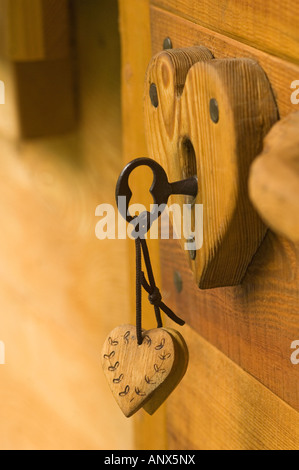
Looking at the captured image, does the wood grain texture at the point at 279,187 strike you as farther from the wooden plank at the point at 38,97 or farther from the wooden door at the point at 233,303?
the wooden plank at the point at 38,97

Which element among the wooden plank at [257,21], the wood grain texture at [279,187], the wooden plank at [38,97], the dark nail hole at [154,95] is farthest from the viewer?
the wooden plank at [38,97]

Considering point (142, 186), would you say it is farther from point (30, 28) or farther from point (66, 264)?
point (66, 264)

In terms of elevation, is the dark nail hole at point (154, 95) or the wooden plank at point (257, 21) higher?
the wooden plank at point (257, 21)

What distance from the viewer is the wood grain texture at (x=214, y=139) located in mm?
450

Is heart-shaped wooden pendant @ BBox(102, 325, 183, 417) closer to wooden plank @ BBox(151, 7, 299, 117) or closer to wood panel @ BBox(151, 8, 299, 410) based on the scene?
wood panel @ BBox(151, 8, 299, 410)

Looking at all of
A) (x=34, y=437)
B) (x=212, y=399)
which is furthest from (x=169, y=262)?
(x=34, y=437)

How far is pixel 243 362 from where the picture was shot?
0.57 m

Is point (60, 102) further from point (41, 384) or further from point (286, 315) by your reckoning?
point (286, 315)

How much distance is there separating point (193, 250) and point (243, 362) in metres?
0.10

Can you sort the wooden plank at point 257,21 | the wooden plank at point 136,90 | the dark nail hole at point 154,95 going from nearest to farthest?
the wooden plank at point 257,21
the dark nail hole at point 154,95
the wooden plank at point 136,90

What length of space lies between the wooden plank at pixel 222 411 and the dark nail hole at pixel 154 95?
21 centimetres

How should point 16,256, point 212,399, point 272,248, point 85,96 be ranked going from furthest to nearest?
point 16,256, point 85,96, point 212,399, point 272,248

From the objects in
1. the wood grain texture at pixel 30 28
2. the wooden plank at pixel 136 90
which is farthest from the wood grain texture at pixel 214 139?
the wood grain texture at pixel 30 28

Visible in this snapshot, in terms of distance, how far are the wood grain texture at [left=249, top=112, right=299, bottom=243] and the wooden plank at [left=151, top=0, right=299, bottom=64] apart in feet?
0.32
